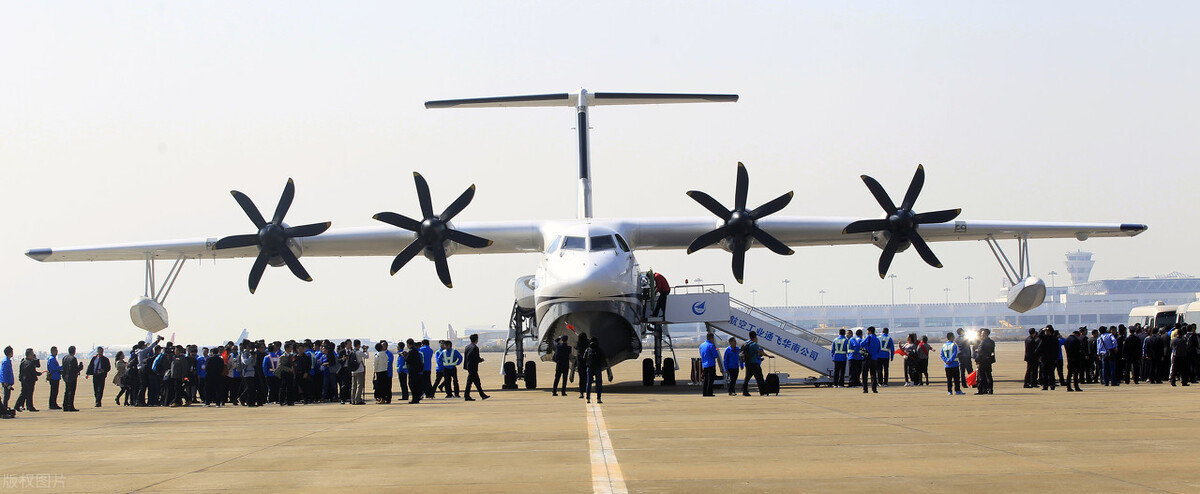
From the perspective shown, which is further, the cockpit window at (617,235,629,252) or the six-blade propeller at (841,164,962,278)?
the six-blade propeller at (841,164,962,278)

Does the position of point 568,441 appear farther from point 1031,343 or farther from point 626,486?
→ point 1031,343

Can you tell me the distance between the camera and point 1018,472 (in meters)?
8.23

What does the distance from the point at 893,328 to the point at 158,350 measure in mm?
Result: 151326

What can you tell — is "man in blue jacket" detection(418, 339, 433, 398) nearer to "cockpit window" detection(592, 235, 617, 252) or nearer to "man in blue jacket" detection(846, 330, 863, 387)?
"cockpit window" detection(592, 235, 617, 252)

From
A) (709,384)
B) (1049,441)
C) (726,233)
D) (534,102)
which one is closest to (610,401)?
(709,384)

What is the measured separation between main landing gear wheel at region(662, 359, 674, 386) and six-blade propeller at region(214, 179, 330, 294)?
334 inches

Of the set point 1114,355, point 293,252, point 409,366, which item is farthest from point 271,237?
point 1114,355

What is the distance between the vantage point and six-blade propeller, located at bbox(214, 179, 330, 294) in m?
25.2

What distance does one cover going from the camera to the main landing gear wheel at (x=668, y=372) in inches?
958

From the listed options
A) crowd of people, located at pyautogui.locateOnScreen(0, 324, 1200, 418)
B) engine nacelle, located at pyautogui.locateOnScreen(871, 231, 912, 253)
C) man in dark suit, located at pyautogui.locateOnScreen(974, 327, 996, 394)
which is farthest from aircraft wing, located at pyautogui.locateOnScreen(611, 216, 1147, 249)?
man in dark suit, located at pyautogui.locateOnScreen(974, 327, 996, 394)

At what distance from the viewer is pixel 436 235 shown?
2445 cm

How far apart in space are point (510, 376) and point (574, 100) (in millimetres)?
8545

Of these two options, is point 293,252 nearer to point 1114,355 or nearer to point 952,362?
point 952,362

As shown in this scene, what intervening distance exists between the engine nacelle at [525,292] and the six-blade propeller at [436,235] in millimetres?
1606
